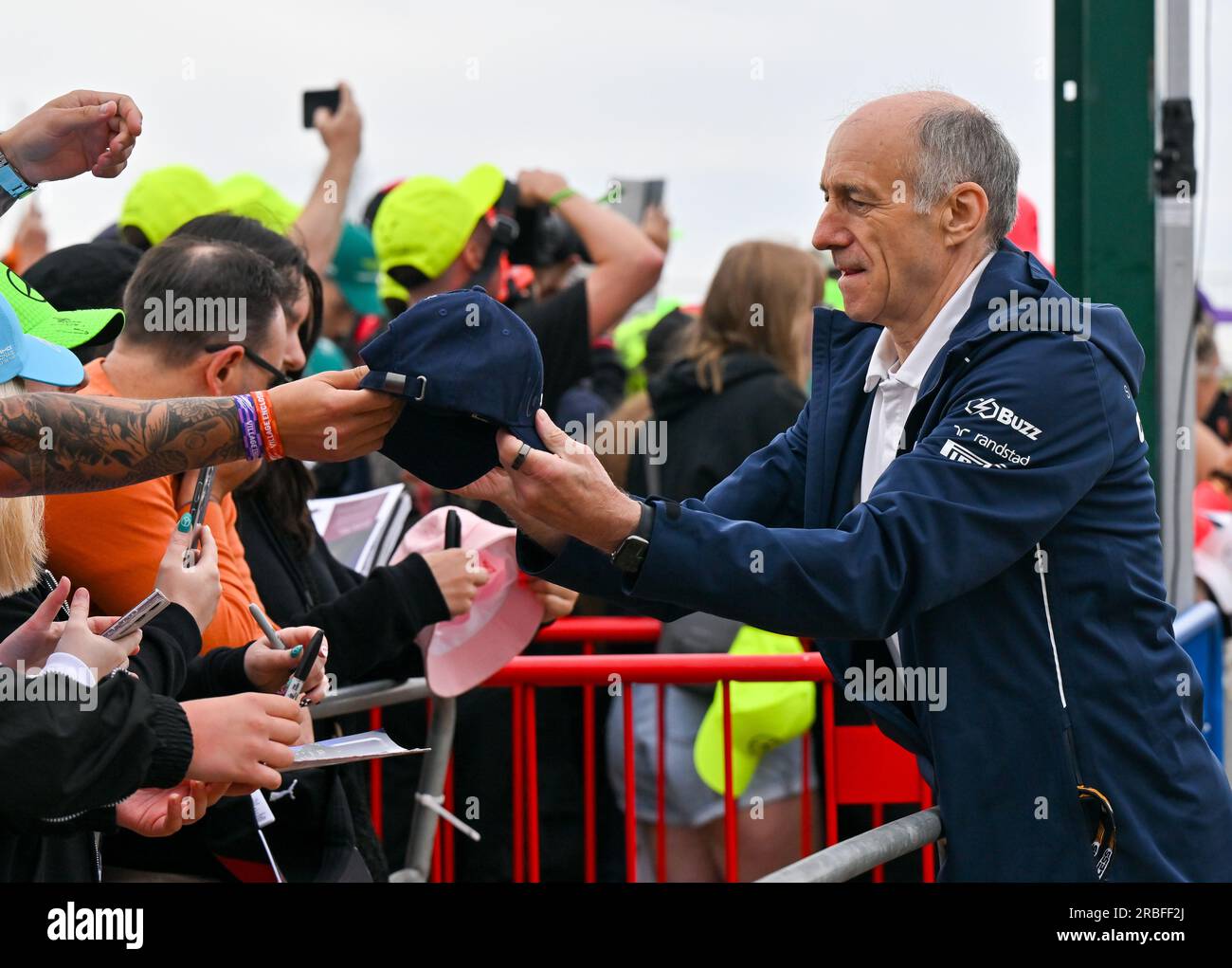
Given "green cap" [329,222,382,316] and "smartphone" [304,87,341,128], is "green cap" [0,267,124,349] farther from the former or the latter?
"green cap" [329,222,382,316]

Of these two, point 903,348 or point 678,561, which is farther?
point 903,348

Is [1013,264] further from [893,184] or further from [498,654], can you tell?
[498,654]

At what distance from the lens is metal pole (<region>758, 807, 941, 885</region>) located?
232 cm

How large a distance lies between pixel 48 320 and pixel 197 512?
415mm

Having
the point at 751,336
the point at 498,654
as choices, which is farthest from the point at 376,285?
the point at 498,654

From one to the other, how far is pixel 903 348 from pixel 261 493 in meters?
1.60

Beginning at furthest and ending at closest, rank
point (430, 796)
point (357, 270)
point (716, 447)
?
point (357, 270) → point (716, 447) → point (430, 796)

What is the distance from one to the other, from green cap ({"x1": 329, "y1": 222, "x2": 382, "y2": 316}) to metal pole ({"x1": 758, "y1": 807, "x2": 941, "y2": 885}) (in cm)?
462

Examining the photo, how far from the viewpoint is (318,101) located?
18.4 feet

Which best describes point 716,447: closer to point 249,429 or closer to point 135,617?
point 249,429

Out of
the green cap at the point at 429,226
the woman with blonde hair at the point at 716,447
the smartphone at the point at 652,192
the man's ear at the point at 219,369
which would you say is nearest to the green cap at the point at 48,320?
the man's ear at the point at 219,369

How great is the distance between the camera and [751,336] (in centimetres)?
504

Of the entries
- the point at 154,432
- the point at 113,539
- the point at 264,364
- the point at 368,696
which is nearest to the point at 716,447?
the point at 368,696

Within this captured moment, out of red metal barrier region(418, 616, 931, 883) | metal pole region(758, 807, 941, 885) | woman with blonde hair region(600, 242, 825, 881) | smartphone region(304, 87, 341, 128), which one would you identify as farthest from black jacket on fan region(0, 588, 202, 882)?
smartphone region(304, 87, 341, 128)
